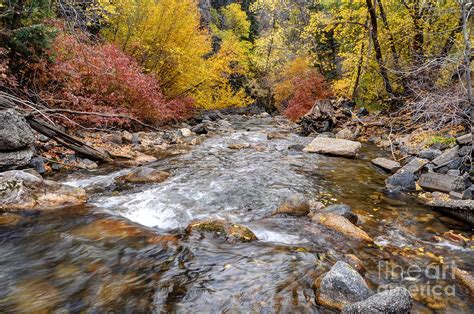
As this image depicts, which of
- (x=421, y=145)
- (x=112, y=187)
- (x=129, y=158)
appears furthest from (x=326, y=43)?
(x=112, y=187)

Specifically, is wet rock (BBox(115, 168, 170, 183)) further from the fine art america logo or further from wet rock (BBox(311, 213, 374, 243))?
the fine art america logo

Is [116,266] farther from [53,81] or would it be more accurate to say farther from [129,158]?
[53,81]

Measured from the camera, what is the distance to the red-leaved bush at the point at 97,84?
985cm

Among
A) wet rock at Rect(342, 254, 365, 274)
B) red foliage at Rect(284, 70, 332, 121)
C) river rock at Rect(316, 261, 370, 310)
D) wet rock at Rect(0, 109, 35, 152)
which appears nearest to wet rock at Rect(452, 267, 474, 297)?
wet rock at Rect(342, 254, 365, 274)

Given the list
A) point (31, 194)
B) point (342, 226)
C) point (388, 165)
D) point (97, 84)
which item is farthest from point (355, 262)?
point (97, 84)

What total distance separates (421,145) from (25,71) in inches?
476

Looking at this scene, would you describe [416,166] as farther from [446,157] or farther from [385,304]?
[385,304]

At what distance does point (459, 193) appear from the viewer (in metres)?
5.70

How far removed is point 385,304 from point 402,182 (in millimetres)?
5063

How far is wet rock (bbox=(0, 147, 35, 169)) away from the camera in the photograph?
6.16 m

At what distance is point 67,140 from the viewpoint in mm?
7785

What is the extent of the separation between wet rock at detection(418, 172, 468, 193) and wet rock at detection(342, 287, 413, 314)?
14.3ft

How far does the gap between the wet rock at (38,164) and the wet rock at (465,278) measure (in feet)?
25.4

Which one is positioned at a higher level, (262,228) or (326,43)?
(326,43)
